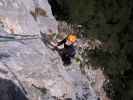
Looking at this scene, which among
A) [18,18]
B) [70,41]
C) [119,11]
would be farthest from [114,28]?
[18,18]

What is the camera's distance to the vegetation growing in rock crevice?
52.9 ft

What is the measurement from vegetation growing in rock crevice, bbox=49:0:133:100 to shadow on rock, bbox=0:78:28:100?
7.10m

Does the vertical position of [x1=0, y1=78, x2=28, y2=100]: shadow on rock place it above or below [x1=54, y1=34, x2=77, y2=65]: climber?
below

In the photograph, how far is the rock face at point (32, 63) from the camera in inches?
375

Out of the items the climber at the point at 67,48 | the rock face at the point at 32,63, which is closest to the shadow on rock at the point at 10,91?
the rock face at the point at 32,63

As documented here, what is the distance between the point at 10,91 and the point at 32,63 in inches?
73.9

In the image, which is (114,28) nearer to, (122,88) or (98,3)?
(98,3)

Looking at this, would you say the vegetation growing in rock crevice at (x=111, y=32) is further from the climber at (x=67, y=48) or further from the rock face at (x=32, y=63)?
the climber at (x=67, y=48)

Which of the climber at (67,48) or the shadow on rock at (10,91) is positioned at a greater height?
the climber at (67,48)

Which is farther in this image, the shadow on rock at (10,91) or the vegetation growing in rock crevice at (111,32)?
the vegetation growing in rock crevice at (111,32)

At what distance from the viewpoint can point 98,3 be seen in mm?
16453

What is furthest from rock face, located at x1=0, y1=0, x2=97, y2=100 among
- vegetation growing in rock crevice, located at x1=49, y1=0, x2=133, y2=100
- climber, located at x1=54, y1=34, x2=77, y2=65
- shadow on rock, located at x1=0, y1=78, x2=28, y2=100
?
vegetation growing in rock crevice, located at x1=49, y1=0, x2=133, y2=100

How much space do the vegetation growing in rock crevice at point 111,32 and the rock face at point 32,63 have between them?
2.36 metres

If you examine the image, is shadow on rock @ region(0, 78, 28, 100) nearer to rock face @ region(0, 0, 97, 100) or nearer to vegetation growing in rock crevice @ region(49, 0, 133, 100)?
rock face @ region(0, 0, 97, 100)
